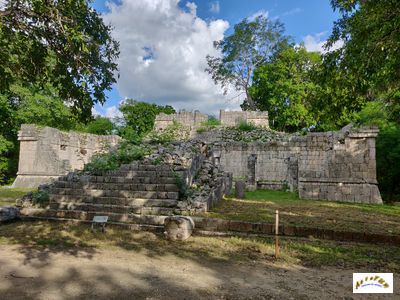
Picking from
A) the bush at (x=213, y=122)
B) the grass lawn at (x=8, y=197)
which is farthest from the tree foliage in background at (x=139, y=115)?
the grass lawn at (x=8, y=197)

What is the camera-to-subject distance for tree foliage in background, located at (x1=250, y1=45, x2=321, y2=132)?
28891 millimetres

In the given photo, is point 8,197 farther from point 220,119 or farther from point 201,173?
point 220,119

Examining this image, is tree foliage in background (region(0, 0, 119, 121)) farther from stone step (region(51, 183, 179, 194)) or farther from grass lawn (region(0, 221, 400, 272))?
stone step (region(51, 183, 179, 194))

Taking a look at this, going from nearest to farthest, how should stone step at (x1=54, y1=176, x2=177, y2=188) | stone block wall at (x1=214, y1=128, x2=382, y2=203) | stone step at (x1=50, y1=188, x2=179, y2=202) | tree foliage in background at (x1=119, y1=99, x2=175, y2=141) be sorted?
1. stone step at (x1=50, y1=188, x2=179, y2=202)
2. stone step at (x1=54, y1=176, x2=177, y2=188)
3. stone block wall at (x1=214, y1=128, x2=382, y2=203)
4. tree foliage in background at (x1=119, y1=99, x2=175, y2=141)

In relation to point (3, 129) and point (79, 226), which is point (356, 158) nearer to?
point (79, 226)

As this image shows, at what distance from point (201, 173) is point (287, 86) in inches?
842

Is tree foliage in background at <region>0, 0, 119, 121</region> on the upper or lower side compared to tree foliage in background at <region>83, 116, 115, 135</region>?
lower

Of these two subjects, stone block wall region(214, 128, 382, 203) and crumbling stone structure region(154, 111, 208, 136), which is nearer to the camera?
stone block wall region(214, 128, 382, 203)

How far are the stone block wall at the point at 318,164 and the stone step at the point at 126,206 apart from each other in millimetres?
7282

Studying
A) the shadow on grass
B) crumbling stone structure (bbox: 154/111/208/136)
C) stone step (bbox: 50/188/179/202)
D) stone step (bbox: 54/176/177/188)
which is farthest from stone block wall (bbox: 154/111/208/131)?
the shadow on grass

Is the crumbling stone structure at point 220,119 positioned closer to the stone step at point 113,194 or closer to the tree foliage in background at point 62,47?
the stone step at point 113,194

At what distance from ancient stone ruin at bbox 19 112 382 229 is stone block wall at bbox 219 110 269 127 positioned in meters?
0.08

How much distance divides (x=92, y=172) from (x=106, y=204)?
2.09m

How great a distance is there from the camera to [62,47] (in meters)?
5.17
